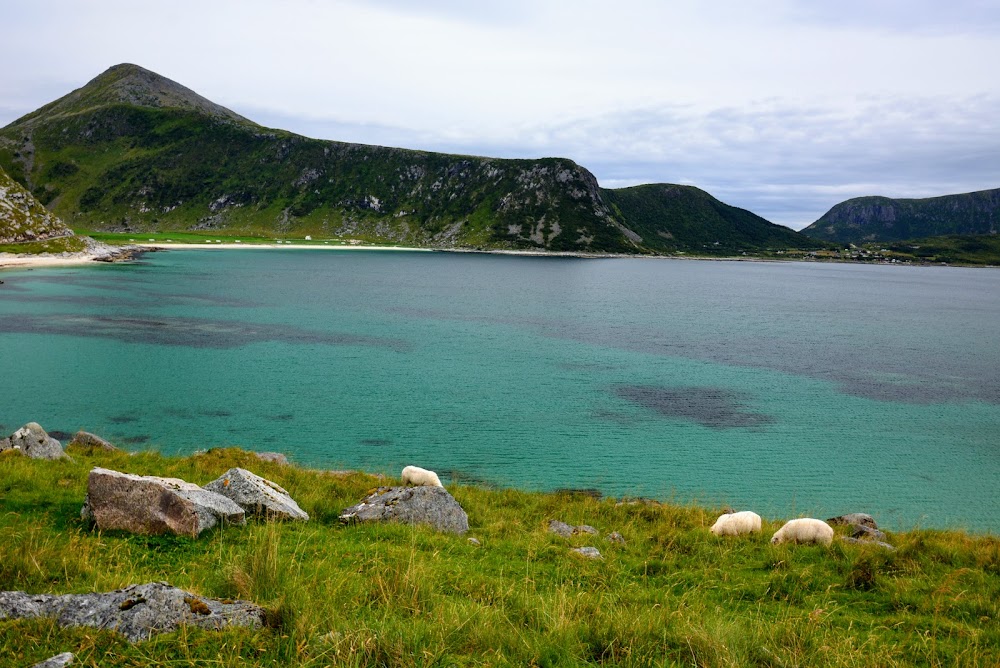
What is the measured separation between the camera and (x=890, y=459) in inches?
1284

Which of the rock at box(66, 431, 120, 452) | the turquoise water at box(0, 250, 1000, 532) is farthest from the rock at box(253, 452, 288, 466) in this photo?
the rock at box(66, 431, 120, 452)

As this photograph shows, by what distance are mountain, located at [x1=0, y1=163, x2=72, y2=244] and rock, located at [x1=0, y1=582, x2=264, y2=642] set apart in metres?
169

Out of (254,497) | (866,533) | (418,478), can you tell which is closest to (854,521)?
(866,533)

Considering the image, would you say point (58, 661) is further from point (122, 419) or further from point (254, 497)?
point (122, 419)

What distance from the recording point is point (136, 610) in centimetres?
633

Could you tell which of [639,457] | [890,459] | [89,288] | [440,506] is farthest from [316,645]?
[89,288]

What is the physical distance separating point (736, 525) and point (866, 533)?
4282mm

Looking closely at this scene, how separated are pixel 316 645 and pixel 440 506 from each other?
27.5 ft

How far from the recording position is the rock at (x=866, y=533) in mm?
16556

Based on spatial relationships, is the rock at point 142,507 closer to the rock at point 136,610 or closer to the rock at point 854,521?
the rock at point 136,610

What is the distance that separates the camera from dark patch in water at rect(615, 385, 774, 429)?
38031 mm

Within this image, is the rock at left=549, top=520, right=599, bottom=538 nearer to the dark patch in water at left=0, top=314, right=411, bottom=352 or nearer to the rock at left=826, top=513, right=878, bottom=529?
the rock at left=826, top=513, right=878, bottom=529

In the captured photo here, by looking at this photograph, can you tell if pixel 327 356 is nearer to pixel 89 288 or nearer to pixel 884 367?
pixel 884 367

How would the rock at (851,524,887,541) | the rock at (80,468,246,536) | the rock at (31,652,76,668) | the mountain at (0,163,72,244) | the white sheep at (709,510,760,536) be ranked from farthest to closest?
the mountain at (0,163,72,244)
the rock at (851,524,887,541)
the white sheep at (709,510,760,536)
the rock at (80,468,246,536)
the rock at (31,652,76,668)
